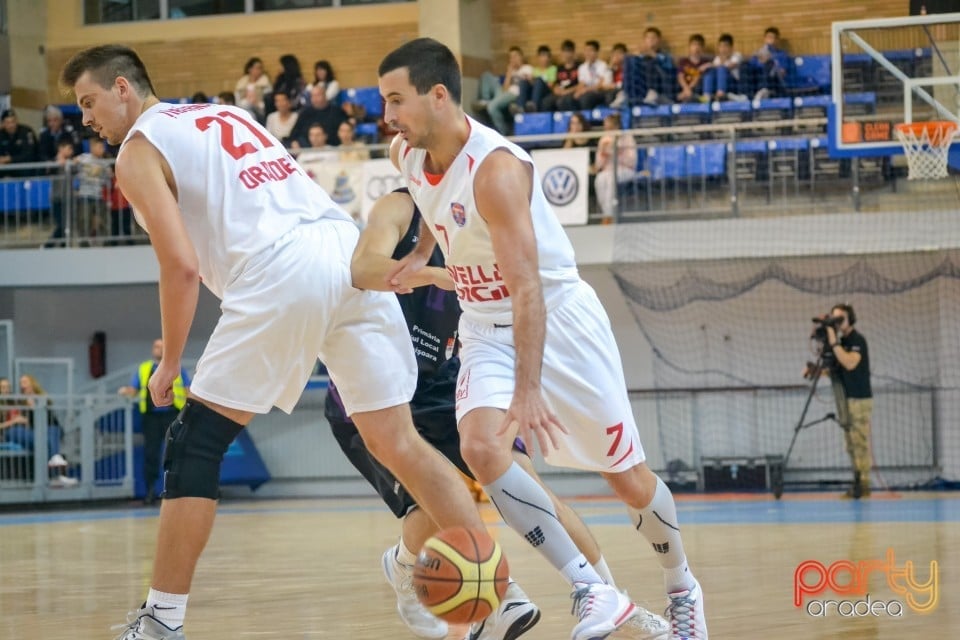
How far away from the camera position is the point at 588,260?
17.2m

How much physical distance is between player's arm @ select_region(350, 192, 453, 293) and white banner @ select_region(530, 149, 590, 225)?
11803 millimetres

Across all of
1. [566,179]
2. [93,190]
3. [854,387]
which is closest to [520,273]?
[854,387]

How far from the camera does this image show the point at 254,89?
69.7ft

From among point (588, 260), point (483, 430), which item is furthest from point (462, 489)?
point (588, 260)

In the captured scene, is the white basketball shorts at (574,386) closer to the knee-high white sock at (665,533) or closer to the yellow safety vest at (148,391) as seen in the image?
the knee-high white sock at (665,533)

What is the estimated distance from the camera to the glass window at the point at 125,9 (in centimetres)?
2466

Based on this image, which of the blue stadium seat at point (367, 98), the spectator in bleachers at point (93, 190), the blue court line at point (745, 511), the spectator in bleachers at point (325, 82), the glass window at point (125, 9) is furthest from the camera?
the glass window at point (125, 9)

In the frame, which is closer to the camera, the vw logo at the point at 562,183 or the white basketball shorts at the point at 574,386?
the white basketball shorts at the point at 574,386

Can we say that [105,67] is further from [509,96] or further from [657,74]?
[509,96]

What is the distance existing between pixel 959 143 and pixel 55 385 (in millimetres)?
13773

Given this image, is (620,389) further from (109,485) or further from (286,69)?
(286,69)

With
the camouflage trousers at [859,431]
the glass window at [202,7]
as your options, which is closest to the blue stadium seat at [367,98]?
the glass window at [202,7]

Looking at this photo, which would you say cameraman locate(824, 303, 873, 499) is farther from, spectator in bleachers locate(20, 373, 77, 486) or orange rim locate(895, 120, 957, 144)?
spectator in bleachers locate(20, 373, 77, 486)

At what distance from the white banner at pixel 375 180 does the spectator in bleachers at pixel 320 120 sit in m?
2.08
